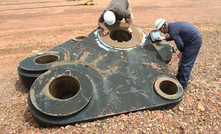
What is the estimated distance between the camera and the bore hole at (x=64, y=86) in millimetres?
3246

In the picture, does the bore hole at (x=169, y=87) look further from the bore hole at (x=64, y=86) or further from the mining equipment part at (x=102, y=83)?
the bore hole at (x=64, y=86)

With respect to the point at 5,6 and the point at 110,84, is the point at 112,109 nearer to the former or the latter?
the point at 110,84

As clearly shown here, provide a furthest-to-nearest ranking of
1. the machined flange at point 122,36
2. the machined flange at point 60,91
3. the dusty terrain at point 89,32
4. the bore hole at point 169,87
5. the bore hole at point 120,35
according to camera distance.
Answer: the bore hole at point 120,35 → the machined flange at point 122,36 → the bore hole at point 169,87 → the dusty terrain at point 89,32 → the machined flange at point 60,91

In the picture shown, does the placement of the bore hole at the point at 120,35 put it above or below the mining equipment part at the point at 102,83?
above

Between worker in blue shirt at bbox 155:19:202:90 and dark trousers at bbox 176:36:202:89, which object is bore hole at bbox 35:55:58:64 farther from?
dark trousers at bbox 176:36:202:89

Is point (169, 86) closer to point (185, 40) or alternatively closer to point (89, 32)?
point (185, 40)

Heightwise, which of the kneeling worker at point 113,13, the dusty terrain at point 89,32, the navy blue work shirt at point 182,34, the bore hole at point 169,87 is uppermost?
the kneeling worker at point 113,13

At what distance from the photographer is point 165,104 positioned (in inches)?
120

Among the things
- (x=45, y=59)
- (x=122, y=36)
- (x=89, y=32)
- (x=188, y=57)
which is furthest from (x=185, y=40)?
(x=89, y=32)

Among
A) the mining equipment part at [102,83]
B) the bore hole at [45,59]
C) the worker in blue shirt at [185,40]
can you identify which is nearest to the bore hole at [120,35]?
the mining equipment part at [102,83]

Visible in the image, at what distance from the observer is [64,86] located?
3.50 m

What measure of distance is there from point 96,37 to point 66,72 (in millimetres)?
1640

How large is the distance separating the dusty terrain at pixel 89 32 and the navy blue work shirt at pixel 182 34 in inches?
46.3

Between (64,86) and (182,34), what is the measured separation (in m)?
2.92
